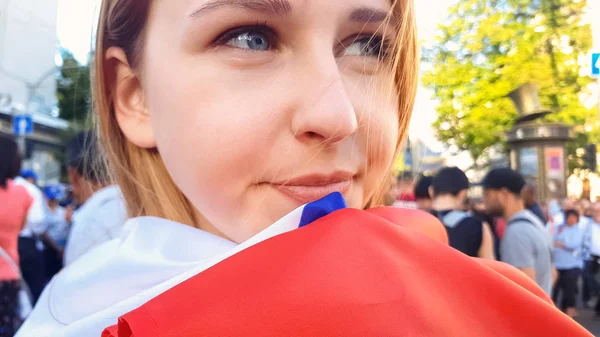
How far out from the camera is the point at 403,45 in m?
0.83

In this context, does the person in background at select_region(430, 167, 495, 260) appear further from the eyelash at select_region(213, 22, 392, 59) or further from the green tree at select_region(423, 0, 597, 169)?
the green tree at select_region(423, 0, 597, 169)

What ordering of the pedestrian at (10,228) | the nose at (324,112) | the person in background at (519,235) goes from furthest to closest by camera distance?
the person in background at (519,235), the pedestrian at (10,228), the nose at (324,112)

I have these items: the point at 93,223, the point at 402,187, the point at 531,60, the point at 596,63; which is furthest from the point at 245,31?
the point at 531,60

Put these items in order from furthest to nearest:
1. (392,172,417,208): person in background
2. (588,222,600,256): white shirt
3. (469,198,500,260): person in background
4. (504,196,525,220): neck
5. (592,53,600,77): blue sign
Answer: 1. (588,222,600,256): white shirt
2. (469,198,500,260): person in background
3. (504,196,525,220): neck
4. (592,53,600,77): blue sign
5. (392,172,417,208): person in background

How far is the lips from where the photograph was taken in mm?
682

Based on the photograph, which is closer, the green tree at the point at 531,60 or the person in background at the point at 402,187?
the person in background at the point at 402,187

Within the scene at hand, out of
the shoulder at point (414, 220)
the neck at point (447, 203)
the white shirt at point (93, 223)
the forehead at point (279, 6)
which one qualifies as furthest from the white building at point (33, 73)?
the neck at point (447, 203)

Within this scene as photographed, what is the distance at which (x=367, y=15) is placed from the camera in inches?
28.6

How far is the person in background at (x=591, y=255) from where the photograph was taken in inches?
250

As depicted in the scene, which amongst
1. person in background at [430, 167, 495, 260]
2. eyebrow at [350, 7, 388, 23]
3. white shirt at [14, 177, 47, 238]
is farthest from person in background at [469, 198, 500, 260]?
white shirt at [14, 177, 47, 238]

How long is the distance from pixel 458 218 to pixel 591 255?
4389 mm

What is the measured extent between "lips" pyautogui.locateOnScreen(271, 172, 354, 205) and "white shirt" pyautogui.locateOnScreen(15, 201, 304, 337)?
0.42 ft

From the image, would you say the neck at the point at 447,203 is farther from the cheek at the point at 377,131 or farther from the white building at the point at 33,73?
the cheek at the point at 377,131

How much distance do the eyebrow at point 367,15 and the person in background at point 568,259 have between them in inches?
208
